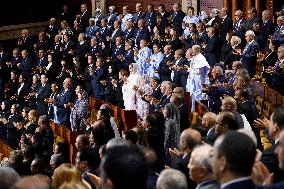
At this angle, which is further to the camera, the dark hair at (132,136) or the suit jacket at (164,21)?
the suit jacket at (164,21)

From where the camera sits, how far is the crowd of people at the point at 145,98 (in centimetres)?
376

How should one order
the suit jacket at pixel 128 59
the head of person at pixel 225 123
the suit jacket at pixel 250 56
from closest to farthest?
the head of person at pixel 225 123 → the suit jacket at pixel 250 56 → the suit jacket at pixel 128 59

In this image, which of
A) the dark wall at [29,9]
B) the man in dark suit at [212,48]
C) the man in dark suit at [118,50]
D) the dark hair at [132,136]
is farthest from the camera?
the dark wall at [29,9]

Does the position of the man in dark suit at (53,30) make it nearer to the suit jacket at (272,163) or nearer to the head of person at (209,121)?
the head of person at (209,121)

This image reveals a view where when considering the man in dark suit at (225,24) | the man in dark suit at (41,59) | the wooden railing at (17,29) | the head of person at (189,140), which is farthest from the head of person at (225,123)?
the wooden railing at (17,29)

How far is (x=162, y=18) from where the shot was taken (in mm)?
13469

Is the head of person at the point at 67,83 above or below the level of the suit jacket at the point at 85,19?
below

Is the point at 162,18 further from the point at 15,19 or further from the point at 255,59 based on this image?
the point at 15,19

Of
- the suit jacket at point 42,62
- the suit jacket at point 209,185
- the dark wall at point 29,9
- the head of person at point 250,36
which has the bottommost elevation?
the suit jacket at point 209,185

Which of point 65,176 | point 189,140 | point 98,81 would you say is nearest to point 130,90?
point 98,81

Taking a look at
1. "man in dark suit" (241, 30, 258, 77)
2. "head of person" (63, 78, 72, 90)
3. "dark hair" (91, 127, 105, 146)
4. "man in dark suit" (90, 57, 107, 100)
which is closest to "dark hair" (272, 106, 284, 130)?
"dark hair" (91, 127, 105, 146)

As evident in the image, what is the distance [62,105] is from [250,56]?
3.28 metres

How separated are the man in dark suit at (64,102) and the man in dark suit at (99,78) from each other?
693 mm

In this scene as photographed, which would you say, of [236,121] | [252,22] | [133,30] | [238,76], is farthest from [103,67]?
[236,121]
